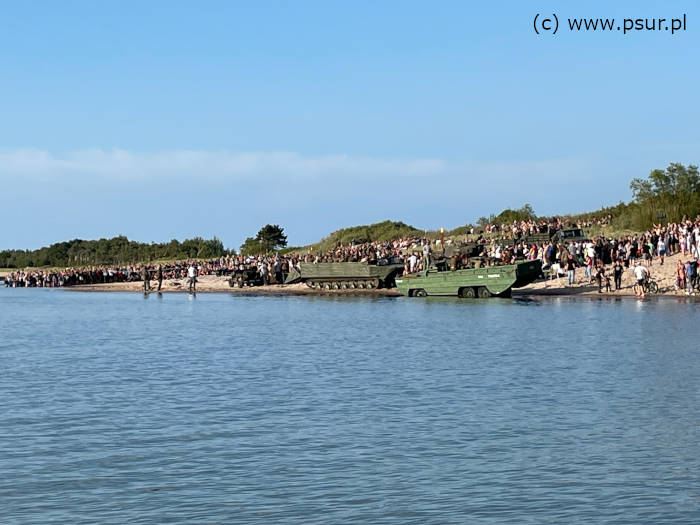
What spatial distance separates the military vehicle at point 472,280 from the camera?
186ft

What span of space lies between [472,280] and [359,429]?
41.0 m

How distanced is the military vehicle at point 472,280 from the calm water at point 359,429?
55.4 ft

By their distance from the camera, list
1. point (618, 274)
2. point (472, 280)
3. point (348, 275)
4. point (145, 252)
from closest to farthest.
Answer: point (618, 274) < point (472, 280) < point (348, 275) < point (145, 252)

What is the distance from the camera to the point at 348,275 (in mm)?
74312

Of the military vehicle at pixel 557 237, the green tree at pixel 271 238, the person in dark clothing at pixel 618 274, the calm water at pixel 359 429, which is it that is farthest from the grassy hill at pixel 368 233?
the calm water at pixel 359 429

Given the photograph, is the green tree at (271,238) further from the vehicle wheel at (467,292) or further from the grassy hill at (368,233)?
the vehicle wheel at (467,292)

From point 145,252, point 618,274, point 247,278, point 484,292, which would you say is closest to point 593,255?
point 618,274

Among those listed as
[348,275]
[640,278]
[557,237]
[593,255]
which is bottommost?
[640,278]

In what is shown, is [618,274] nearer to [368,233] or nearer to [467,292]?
[467,292]

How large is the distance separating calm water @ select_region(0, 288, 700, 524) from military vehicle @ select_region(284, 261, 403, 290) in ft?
106

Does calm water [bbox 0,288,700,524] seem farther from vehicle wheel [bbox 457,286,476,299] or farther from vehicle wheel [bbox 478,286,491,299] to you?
vehicle wheel [bbox 457,286,476,299]

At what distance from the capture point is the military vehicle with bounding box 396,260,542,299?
56.6 m

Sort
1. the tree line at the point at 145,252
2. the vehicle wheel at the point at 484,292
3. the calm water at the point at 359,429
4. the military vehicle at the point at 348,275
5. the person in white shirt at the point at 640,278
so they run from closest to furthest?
1. the calm water at the point at 359,429
2. the person in white shirt at the point at 640,278
3. the vehicle wheel at the point at 484,292
4. the military vehicle at the point at 348,275
5. the tree line at the point at 145,252

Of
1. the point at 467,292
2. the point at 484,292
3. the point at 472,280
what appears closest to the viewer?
the point at 472,280
